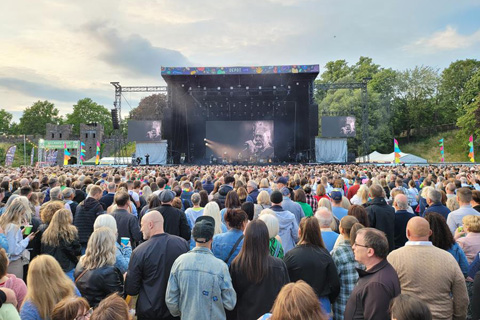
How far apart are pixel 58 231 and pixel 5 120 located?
288ft

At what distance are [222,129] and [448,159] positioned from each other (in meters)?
30.3

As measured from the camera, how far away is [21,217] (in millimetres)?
3932

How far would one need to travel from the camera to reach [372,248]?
2.37 meters

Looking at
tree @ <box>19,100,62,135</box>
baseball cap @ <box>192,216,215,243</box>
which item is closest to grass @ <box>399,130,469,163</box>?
baseball cap @ <box>192,216,215,243</box>

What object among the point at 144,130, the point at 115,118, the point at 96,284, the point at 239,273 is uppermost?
the point at 115,118

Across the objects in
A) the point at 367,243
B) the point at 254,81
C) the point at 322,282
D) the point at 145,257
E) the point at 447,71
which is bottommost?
the point at 322,282

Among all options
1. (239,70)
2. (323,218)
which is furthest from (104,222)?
(239,70)

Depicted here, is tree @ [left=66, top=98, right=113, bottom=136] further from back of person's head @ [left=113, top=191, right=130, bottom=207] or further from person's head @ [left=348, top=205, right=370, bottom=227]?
person's head @ [left=348, top=205, right=370, bottom=227]

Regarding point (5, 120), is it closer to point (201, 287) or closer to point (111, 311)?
point (201, 287)

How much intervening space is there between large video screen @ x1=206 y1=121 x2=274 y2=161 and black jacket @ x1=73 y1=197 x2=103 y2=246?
26.2 metres

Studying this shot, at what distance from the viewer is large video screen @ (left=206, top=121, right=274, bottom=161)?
31.2 m

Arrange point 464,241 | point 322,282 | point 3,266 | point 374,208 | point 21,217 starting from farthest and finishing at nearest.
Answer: point 374,208 < point 21,217 < point 464,241 < point 322,282 < point 3,266

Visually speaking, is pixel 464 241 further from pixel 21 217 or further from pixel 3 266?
pixel 21 217

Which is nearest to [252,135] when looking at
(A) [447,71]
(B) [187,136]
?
Answer: (B) [187,136]
